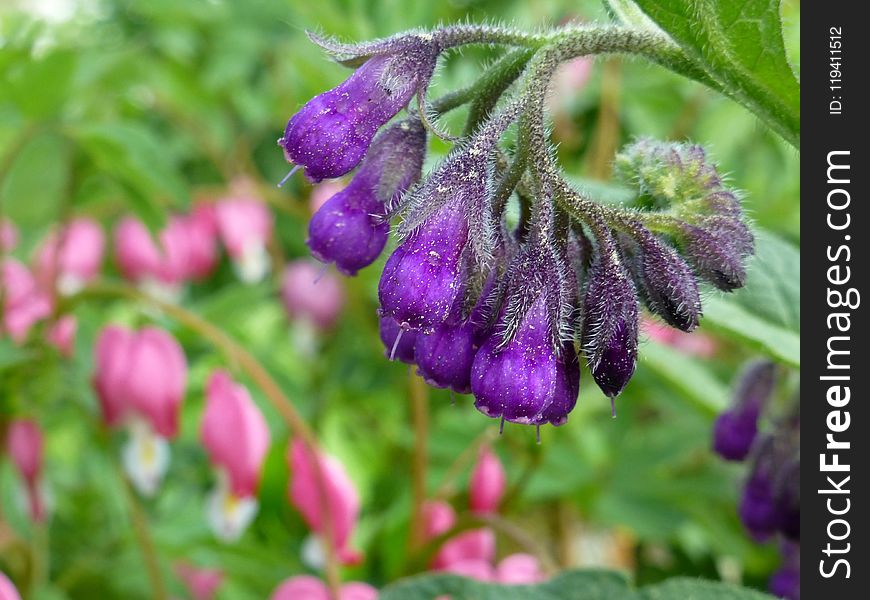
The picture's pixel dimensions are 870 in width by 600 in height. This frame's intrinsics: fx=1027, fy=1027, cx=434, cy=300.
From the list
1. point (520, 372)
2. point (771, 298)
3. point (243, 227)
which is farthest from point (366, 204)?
point (243, 227)

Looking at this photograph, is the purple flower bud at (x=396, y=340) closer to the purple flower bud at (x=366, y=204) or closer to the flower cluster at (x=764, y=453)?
the purple flower bud at (x=366, y=204)

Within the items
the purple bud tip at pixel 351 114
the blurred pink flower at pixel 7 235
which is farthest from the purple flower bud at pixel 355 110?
the blurred pink flower at pixel 7 235

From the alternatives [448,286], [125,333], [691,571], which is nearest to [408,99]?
[448,286]

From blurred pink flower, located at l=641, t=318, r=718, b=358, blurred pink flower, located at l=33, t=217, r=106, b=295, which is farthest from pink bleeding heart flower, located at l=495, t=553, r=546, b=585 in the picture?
blurred pink flower, located at l=33, t=217, r=106, b=295

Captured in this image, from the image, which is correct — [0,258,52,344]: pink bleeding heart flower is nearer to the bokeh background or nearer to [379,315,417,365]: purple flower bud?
the bokeh background
